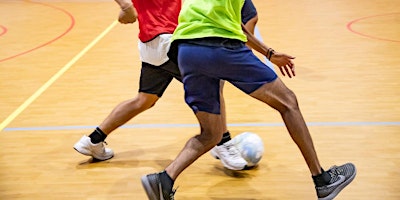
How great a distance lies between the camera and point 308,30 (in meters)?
8.62

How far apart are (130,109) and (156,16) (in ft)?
2.23

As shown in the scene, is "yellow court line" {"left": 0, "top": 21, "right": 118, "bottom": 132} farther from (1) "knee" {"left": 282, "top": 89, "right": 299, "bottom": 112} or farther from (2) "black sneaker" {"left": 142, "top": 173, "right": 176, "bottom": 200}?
(1) "knee" {"left": 282, "top": 89, "right": 299, "bottom": 112}

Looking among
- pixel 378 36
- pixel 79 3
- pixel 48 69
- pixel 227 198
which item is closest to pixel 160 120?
pixel 227 198

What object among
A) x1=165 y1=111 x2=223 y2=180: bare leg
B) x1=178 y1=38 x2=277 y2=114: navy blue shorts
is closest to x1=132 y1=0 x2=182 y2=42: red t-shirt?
x1=178 y1=38 x2=277 y2=114: navy blue shorts

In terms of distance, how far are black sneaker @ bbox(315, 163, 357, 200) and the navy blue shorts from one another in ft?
2.18

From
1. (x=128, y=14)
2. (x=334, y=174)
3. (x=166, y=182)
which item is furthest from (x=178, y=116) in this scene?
(x=334, y=174)

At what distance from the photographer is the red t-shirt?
12.1 ft

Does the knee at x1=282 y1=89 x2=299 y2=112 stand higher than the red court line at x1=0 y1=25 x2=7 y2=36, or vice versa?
the knee at x1=282 y1=89 x2=299 y2=112

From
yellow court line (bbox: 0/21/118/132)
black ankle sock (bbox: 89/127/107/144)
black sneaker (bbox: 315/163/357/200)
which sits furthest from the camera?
yellow court line (bbox: 0/21/118/132)

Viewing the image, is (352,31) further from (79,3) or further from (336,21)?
(79,3)

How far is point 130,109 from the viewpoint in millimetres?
3932

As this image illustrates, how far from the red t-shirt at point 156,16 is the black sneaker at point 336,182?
1391mm

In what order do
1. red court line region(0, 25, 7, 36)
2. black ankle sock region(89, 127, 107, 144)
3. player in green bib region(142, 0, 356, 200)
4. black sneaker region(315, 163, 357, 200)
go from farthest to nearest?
red court line region(0, 25, 7, 36)
black ankle sock region(89, 127, 107, 144)
black sneaker region(315, 163, 357, 200)
player in green bib region(142, 0, 356, 200)

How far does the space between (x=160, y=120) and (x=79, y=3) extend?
7.73 m
